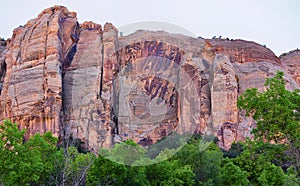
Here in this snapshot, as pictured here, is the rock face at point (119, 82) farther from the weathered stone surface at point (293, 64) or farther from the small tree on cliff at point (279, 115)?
the small tree on cliff at point (279, 115)

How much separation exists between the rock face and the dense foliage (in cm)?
1983

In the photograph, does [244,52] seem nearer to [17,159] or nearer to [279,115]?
[279,115]

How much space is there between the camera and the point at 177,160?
84.2 feet

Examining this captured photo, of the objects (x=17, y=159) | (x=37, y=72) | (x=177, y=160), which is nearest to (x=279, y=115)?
(x=17, y=159)

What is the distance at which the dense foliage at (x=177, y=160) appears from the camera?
15.5m

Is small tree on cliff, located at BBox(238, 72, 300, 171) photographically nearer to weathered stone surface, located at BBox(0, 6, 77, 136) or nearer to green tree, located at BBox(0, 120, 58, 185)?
green tree, located at BBox(0, 120, 58, 185)

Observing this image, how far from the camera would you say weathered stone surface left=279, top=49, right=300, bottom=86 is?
63325mm

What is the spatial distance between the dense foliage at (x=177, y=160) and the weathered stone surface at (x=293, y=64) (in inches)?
1537

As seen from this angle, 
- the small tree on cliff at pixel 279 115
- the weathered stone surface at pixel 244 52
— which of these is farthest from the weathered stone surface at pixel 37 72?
the small tree on cliff at pixel 279 115

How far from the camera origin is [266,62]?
58.1 m

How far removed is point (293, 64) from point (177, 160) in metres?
45.7

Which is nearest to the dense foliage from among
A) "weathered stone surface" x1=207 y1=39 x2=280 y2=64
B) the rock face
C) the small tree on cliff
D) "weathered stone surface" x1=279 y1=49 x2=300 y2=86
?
the small tree on cliff

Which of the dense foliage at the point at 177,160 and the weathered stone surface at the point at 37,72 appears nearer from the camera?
the dense foliage at the point at 177,160

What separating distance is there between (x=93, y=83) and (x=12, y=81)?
8.78 metres
